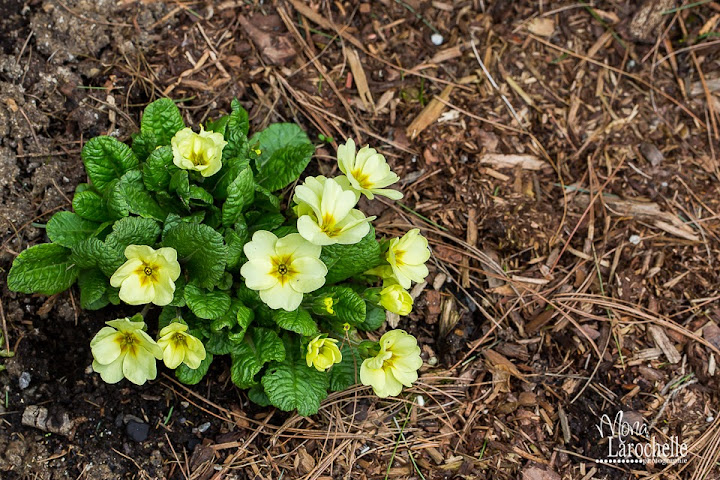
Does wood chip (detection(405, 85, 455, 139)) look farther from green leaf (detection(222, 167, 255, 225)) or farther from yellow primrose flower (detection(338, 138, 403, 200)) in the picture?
green leaf (detection(222, 167, 255, 225))

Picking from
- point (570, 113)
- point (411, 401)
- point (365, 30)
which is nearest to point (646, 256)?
point (570, 113)

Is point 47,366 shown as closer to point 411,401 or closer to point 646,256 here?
point 411,401

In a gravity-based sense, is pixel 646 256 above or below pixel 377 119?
below

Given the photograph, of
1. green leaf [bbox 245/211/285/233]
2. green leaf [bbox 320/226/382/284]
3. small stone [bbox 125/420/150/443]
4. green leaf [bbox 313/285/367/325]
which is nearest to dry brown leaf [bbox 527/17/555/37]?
green leaf [bbox 320/226/382/284]

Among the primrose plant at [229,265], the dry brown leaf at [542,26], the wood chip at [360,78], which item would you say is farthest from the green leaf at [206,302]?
the dry brown leaf at [542,26]

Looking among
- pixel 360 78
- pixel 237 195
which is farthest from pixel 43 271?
pixel 360 78

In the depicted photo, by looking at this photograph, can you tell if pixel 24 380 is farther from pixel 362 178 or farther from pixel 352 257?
pixel 362 178
